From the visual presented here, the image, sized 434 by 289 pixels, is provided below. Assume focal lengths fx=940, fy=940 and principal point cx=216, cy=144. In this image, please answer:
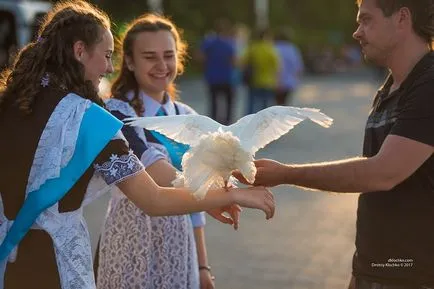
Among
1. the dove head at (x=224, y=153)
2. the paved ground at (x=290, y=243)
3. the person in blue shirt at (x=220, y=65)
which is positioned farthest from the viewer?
the person in blue shirt at (x=220, y=65)

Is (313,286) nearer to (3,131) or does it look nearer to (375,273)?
(375,273)

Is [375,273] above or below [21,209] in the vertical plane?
below

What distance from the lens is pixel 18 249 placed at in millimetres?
3244

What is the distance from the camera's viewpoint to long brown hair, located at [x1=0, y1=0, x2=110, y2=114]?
3.28 m

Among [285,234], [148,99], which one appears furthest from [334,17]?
[148,99]

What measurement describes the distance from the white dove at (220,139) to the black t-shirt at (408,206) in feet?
0.88

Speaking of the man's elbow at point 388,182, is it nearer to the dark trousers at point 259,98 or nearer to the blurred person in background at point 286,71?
the dark trousers at point 259,98

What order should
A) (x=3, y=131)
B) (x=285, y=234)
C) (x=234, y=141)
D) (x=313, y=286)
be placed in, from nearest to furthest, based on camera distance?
(x=234, y=141), (x=3, y=131), (x=313, y=286), (x=285, y=234)

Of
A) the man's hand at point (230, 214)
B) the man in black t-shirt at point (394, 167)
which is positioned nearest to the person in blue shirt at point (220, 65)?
the man's hand at point (230, 214)

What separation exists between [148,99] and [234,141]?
1.37 meters

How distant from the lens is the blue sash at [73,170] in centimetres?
316

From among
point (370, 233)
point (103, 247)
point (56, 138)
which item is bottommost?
point (103, 247)

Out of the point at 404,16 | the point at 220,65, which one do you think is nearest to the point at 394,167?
the point at 404,16

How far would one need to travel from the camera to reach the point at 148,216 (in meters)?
4.04
